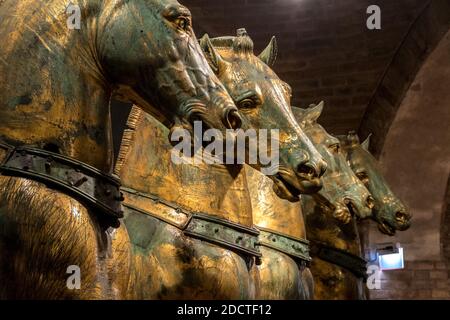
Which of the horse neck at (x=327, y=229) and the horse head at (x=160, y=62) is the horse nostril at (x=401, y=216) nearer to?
the horse neck at (x=327, y=229)

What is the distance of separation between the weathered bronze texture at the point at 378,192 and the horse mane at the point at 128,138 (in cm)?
220

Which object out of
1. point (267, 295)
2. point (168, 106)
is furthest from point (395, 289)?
point (168, 106)

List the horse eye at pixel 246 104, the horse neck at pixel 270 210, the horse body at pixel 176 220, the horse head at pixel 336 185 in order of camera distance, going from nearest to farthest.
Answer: the horse body at pixel 176 220 → the horse eye at pixel 246 104 → the horse neck at pixel 270 210 → the horse head at pixel 336 185

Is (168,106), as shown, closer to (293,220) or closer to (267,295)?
(267,295)

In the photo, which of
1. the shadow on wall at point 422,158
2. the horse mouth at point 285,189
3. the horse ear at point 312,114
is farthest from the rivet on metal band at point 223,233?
the shadow on wall at point 422,158

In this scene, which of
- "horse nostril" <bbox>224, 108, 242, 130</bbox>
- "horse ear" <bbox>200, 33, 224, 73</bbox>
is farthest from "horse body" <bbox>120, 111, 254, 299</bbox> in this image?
"horse nostril" <bbox>224, 108, 242, 130</bbox>

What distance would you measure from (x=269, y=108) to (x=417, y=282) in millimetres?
6026

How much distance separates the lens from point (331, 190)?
4324mm

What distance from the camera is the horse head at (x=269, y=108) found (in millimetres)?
2965

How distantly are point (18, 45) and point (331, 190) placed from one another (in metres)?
2.54

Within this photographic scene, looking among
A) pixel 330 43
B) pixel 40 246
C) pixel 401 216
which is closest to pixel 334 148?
pixel 401 216

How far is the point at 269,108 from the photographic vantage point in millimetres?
3143

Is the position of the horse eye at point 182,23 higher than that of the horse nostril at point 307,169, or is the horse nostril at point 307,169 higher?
the horse eye at point 182,23

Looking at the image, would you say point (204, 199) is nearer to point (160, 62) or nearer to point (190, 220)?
point (190, 220)
